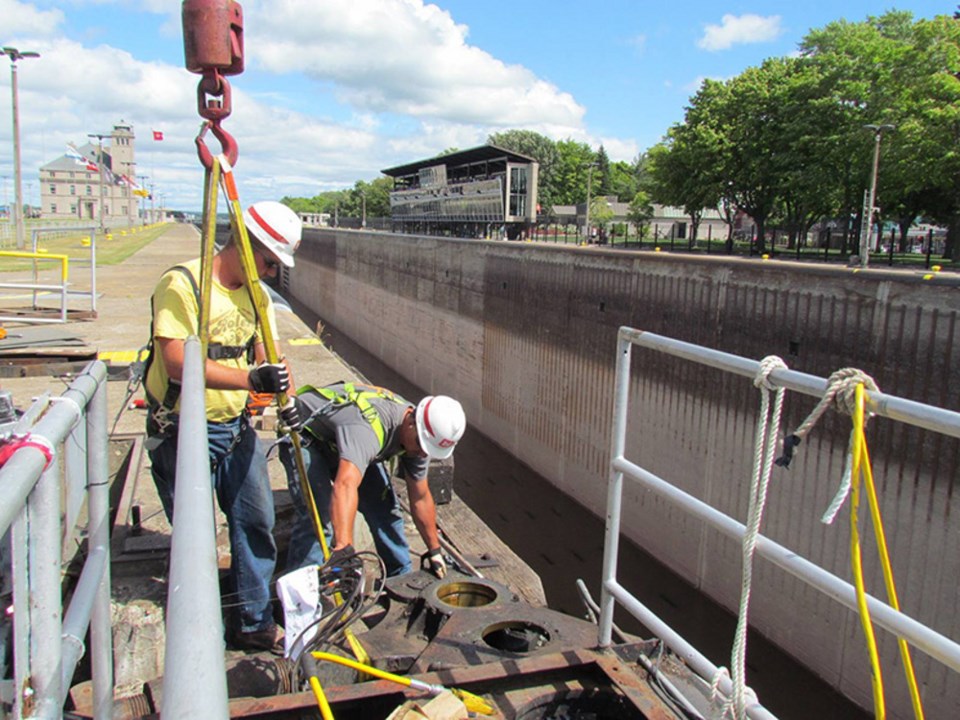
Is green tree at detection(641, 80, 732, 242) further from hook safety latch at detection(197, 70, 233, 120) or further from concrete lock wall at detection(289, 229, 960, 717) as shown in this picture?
hook safety latch at detection(197, 70, 233, 120)

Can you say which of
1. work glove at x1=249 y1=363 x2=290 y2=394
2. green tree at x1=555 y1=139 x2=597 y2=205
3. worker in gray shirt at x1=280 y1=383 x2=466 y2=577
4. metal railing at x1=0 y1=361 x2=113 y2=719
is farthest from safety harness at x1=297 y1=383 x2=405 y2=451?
green tree at x1=555 y1=139 x2=597 y2=205

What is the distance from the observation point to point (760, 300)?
9.89 metres

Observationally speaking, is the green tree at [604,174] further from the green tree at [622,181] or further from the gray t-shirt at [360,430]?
the gray t-shirt at [360,430]

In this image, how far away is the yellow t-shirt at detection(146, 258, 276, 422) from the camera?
11.2 ft

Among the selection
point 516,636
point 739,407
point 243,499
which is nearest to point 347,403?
point 243,499

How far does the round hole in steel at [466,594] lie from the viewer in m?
3.80

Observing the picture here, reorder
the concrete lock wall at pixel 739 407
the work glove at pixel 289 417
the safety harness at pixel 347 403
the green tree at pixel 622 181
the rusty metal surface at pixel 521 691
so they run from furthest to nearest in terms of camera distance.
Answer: the green tree at pixel 622 181, the concrete lock wall at pixel 739 407, the safety harness at pixel 347 403, the work glove at pixel 289 417, the rusty metal surface at pixel 521 691

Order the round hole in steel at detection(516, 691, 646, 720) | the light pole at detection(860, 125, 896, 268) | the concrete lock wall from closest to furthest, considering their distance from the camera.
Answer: the round hole in steel at detection(516, 691, 646, 720) → the concrete lock wall → the light pole at detection(860, 125, 896, 268)

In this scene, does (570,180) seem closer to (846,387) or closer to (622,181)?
(622,181)

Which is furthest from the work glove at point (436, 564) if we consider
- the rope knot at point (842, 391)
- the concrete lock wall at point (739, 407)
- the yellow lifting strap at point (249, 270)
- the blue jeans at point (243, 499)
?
the concrete lock wall at point (739, 407)

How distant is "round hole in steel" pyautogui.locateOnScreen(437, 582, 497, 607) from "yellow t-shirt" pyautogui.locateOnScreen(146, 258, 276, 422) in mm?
1342

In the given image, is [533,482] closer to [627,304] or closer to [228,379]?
[627,304]

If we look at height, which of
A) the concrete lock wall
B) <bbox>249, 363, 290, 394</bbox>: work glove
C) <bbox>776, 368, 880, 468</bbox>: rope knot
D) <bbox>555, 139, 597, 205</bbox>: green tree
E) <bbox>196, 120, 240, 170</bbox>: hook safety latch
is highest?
<bbox>555, 139, 597, 205</bbox>: green tree

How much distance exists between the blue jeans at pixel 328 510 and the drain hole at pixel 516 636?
39.0 inches
